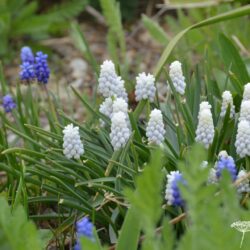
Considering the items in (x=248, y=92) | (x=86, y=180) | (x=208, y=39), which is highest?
(x=208, y=39)

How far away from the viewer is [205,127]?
Answer: 6.33ft

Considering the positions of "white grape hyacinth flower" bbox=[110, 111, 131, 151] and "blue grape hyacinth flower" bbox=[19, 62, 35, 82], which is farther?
"blue grape hyacinth flower" bbox=[19, 62, 35, 82]

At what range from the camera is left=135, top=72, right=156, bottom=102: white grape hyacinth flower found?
83.4 inches

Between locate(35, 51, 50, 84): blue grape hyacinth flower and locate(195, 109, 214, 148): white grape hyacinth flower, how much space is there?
2.44ft

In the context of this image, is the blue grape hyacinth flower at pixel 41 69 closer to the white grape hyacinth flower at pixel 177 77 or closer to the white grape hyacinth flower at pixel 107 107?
the white grape hyacinth flower at pixel 107 107

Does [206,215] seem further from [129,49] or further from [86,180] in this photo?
[129,49]

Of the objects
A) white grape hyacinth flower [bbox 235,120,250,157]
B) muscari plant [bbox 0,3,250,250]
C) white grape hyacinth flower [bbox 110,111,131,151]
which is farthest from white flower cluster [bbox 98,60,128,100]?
white grape hyacinth flower [bbox 235,120,250,157]

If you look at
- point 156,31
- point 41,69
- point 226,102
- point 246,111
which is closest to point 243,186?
point 246,111

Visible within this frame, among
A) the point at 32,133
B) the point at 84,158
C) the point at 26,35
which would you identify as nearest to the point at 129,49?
the point at 26,35

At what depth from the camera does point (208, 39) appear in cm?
347

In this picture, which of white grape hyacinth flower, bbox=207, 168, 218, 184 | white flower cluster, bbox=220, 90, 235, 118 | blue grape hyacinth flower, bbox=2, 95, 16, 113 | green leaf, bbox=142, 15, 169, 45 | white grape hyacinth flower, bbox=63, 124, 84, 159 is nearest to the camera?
white grape hyacinth flower, bbox=207, 168, 218, 184

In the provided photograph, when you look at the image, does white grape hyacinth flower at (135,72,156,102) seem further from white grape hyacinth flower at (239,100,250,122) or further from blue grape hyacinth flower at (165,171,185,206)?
blue grape hyacinth flower at (165,171,185,206)

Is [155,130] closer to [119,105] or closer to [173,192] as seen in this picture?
[119,105]

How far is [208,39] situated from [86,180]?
160 centimetres
